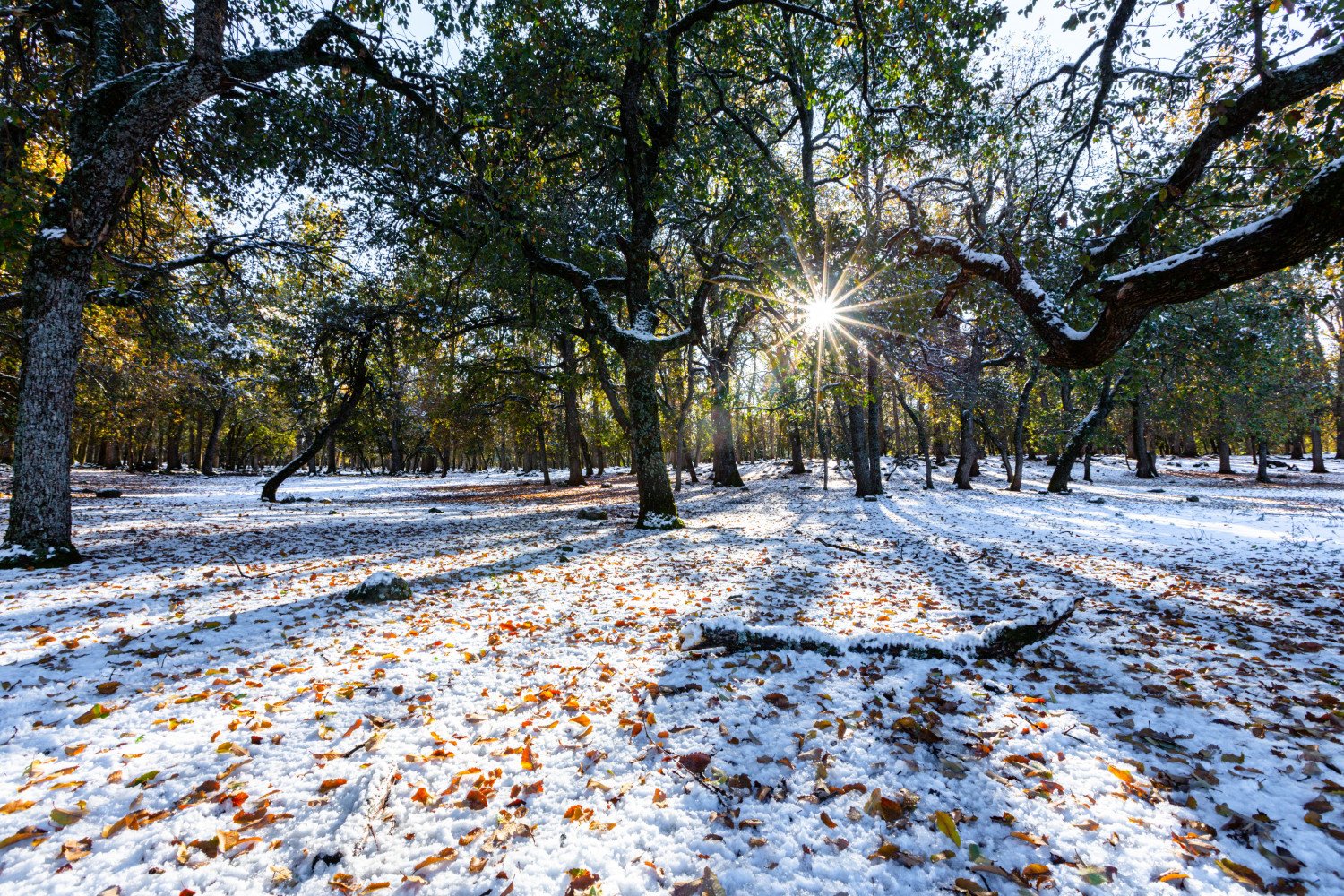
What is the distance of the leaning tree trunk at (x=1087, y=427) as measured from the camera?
54.0ft

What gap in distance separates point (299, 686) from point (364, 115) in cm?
796

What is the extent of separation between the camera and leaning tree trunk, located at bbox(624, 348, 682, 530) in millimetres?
10414

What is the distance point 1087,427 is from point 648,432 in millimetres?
16235

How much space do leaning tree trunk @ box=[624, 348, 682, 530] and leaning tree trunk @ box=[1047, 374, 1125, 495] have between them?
1482 centimetres

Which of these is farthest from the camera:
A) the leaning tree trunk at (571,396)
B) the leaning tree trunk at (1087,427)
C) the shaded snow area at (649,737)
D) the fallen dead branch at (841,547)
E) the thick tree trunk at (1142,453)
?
the thick tree trunk at (1142,453)

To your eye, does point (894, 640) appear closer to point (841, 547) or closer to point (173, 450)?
point (841, 547)

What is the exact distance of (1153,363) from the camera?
13023mm

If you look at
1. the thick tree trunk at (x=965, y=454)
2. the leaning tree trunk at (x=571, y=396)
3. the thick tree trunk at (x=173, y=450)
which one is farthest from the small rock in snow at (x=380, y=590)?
the thick tree trunk at (x=173, y=450)

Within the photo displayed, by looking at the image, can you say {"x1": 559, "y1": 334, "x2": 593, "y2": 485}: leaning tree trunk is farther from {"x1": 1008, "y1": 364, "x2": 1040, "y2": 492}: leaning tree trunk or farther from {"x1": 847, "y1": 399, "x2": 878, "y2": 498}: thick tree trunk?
{"x1": 1008, "y1": 364, "x2": 1040, "y2": 492}: leaning tree trunk

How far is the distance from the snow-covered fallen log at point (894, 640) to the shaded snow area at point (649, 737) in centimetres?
14

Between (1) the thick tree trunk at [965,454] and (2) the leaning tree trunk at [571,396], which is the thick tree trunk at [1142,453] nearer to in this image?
(1) the thick tree trunk at [965,454]

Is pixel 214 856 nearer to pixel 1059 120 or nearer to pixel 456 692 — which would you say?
pixel 456 692

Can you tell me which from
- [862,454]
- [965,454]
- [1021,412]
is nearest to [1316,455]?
[1021,412]

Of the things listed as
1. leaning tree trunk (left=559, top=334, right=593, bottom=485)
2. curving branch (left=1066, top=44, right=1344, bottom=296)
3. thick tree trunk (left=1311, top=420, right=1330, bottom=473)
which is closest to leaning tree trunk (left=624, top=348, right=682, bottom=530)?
curving branch (left=1066, top=44, right=1344, bottom=296)
